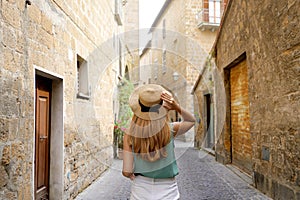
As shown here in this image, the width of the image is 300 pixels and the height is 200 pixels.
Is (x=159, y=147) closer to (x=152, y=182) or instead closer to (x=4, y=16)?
(x=152, y=182)

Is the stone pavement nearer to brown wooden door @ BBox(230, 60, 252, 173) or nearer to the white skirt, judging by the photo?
brown wooden door @ BBox(230, 60, 252, 173)

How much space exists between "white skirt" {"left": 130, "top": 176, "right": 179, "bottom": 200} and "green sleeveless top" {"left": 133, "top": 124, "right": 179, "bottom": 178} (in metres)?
0.04

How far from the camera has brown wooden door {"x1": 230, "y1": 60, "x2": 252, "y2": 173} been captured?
21.8 ft

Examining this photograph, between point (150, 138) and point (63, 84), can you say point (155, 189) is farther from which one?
point (63, 84)

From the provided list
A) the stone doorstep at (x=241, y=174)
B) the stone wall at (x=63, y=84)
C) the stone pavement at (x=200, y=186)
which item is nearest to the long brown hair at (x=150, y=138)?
the stone wall at (x=63, y=84)

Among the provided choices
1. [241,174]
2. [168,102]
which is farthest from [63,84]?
[241,174]

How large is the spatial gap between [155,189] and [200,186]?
3889mm

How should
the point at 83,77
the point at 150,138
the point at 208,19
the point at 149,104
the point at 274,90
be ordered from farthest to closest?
the point at 208,19, the point at 83,77, the point at 274,90, the point at 149,104, the point at 150,138

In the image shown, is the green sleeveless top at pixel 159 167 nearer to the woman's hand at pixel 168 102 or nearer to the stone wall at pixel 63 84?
the woman's hand at pixel 168 102

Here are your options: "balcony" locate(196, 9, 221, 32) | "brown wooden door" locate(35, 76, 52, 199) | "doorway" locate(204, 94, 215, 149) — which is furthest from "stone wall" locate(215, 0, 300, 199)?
"balcony" locate(196, 9, 221, 32)

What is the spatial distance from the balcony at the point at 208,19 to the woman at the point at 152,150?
49.5 ft

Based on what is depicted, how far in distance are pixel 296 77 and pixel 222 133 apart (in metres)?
4.72

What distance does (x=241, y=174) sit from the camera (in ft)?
21.5

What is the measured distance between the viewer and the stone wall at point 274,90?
3961 mm
